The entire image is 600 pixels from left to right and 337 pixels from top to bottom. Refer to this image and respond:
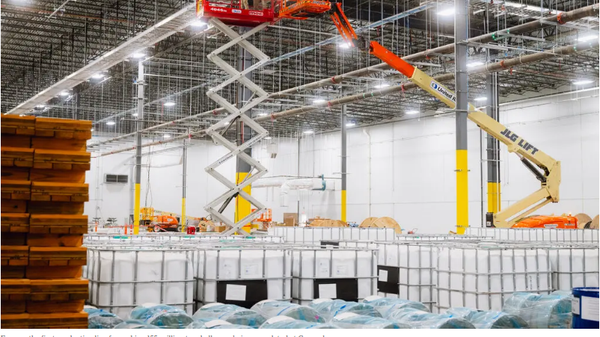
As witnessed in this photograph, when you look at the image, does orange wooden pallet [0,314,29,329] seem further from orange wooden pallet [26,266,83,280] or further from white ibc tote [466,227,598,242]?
white ibc tote [466,227,598,242]

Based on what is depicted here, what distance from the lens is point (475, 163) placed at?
33.2m

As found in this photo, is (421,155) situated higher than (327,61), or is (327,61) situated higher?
(327,61)

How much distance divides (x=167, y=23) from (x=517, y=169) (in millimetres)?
19887

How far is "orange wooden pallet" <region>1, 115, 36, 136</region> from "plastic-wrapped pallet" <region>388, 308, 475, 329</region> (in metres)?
3.85

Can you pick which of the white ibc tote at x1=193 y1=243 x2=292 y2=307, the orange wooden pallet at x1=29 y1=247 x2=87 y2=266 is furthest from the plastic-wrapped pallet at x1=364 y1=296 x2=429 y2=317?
the orange wooden pallet at x1=29 y1=247 x2=87 y2=266

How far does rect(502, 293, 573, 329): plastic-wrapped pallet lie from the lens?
273 inches

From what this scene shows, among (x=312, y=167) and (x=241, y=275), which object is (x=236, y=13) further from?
(x=312, y=167)

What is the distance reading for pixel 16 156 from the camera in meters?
5.71

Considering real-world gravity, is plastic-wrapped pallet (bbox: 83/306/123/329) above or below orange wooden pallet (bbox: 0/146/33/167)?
below

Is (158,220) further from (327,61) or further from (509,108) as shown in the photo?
(509,108)

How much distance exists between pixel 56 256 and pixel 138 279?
2.10 metres

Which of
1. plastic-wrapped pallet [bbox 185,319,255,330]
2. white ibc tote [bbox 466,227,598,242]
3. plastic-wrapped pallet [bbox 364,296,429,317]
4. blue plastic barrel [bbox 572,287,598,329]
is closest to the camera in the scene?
blue plastic barrel [bbox 572,287,598,329]

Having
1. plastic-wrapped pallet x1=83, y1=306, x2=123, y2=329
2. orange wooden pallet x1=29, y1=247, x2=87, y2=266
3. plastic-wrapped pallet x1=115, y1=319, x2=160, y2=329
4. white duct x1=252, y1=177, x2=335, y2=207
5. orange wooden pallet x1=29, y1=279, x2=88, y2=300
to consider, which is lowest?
plastic-wrapped pallet x1=83, y1=306, x2=123, y2=329
